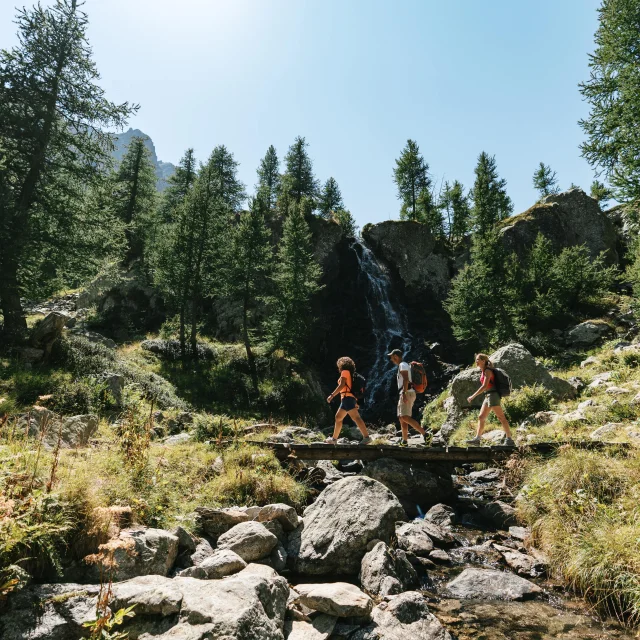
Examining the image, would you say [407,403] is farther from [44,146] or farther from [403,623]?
[44,146]

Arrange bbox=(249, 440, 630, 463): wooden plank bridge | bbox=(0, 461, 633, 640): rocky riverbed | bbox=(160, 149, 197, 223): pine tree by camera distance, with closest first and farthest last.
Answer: bbox=(0, 461, 633, 640): rocky riverbed → bbox=(249, 440, 630, 463): wooden plank bridge → bbox=(160, 149, 197, 223): pine tree

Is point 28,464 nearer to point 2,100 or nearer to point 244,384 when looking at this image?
point 2,100

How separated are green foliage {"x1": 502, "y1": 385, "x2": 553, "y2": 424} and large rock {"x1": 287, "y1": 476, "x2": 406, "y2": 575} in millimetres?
9828

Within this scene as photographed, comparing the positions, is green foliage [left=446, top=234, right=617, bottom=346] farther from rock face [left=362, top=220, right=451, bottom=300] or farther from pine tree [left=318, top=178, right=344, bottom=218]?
pine tree [left=318, top=178, right=344, bottom=218]

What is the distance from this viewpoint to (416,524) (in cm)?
749

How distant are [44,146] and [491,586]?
21539 mm

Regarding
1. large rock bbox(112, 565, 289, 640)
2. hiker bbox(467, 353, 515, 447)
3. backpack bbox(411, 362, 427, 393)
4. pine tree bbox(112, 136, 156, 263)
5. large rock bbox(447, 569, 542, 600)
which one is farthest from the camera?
pine tree bbox(112, 136, 156, 263)

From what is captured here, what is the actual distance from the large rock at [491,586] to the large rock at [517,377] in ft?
37.3

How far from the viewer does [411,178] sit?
49438 mm

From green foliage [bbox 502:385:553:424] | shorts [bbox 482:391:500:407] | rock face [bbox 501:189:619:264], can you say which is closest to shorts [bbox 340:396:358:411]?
shorts [bbox 482:391:500:407]

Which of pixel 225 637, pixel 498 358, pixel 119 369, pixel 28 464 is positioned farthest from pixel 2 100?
pixel 498 358

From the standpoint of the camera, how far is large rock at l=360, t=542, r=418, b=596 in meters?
5.08

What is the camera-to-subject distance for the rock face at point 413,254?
39219 mm

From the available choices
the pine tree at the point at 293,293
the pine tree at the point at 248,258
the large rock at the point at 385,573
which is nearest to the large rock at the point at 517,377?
the large rock at the point at 385,573
